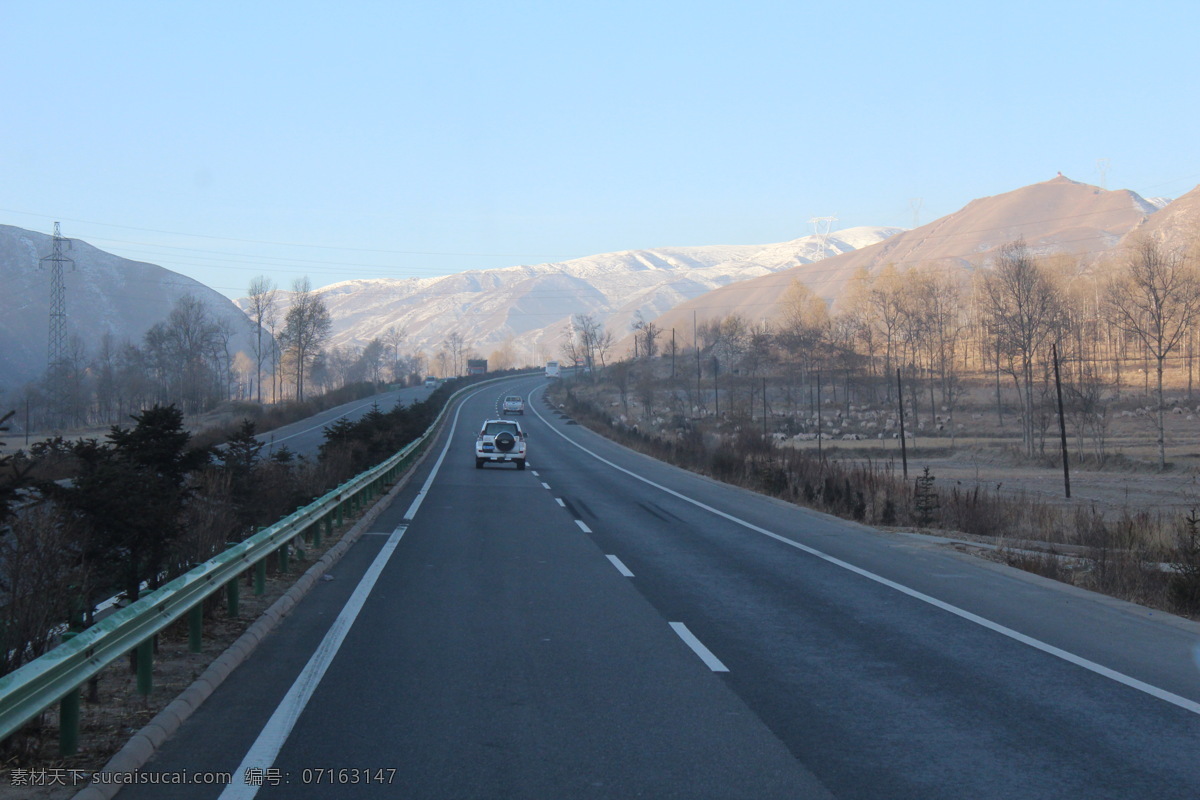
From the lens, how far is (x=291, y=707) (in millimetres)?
6746

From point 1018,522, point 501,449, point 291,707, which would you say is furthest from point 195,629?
point 501,449

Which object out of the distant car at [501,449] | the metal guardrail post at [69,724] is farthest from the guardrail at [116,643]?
the distant car at [501,449]

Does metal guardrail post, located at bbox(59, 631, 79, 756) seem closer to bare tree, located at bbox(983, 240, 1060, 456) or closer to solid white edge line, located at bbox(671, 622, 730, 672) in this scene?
solid white edge line, located at bbox(671, 622, 730, 672)

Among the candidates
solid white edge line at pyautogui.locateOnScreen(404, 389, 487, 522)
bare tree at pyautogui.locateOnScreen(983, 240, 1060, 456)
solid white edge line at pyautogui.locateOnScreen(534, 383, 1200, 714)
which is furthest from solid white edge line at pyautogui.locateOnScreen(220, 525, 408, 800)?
bare tree at pyautogui.locateOnScreen(983, 240, 1060, 456)

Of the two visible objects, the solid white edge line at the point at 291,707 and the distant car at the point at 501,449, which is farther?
the distant car at the point at 501,449

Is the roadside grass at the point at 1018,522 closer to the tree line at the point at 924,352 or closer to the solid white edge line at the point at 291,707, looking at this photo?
the solid white edge line at the point at 291,707

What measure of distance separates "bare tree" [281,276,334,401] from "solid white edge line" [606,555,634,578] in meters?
106

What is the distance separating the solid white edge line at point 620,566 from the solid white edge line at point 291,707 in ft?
11.9

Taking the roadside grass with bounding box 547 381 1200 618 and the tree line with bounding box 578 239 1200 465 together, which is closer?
the roadside grass with bounding box 547 381 1200 618

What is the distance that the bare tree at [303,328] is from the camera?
11862cm

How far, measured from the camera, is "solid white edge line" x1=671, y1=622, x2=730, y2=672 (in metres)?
8.08

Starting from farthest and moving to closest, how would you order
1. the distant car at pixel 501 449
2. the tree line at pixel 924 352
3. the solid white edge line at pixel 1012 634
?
the tree line at pixel 924 352 < the distant car at pixel 501 449 < the solid white edge line at pixel 1012 634

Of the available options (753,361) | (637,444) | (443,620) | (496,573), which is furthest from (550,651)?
(753,361)

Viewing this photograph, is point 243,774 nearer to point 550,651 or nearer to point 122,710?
point 122,710
